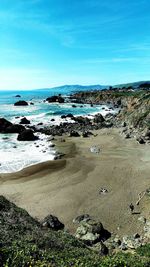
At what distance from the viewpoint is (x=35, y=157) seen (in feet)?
116

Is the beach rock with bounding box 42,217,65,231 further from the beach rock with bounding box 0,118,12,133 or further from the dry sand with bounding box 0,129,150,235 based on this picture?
the beach rock with bounding box 0,118,12,133

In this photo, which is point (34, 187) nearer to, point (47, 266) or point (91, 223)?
point (91, 223)

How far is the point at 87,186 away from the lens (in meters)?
25.9

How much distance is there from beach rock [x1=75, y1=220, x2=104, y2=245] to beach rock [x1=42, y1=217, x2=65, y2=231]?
4.33 ft

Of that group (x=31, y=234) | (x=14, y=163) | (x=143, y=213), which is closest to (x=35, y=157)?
(x=14, y=163)

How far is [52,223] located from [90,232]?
2362mm

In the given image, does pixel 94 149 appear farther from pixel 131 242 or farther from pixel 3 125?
pixel 3 125

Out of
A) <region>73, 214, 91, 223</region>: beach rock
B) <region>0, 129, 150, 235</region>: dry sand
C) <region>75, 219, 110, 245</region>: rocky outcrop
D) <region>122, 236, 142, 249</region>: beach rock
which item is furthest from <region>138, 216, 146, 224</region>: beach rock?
<region>73, 214, 91, 223</region>: beach rock

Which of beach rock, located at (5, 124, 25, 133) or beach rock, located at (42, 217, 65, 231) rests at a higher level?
beach rock, located at (5, 124, 25, 133)

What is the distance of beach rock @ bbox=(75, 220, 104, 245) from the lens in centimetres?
1772

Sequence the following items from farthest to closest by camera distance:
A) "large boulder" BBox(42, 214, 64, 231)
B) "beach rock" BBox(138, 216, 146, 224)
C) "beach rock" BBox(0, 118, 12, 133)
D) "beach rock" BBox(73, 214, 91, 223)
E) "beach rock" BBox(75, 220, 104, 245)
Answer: "beach rock" BBox(0, 118, 12, 133) → "beach rock" BBox(138, 216, 146, 224) → "beach rock" BBox(73, 214, 91, 223) → "large boulder" BBox(42, 214, 64, 231) → "beach rock" BBox(75, 220, 104, 245)

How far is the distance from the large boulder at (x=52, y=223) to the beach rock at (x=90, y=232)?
133cm

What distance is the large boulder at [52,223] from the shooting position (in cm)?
1889

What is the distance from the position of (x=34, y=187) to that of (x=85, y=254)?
1417 cm
